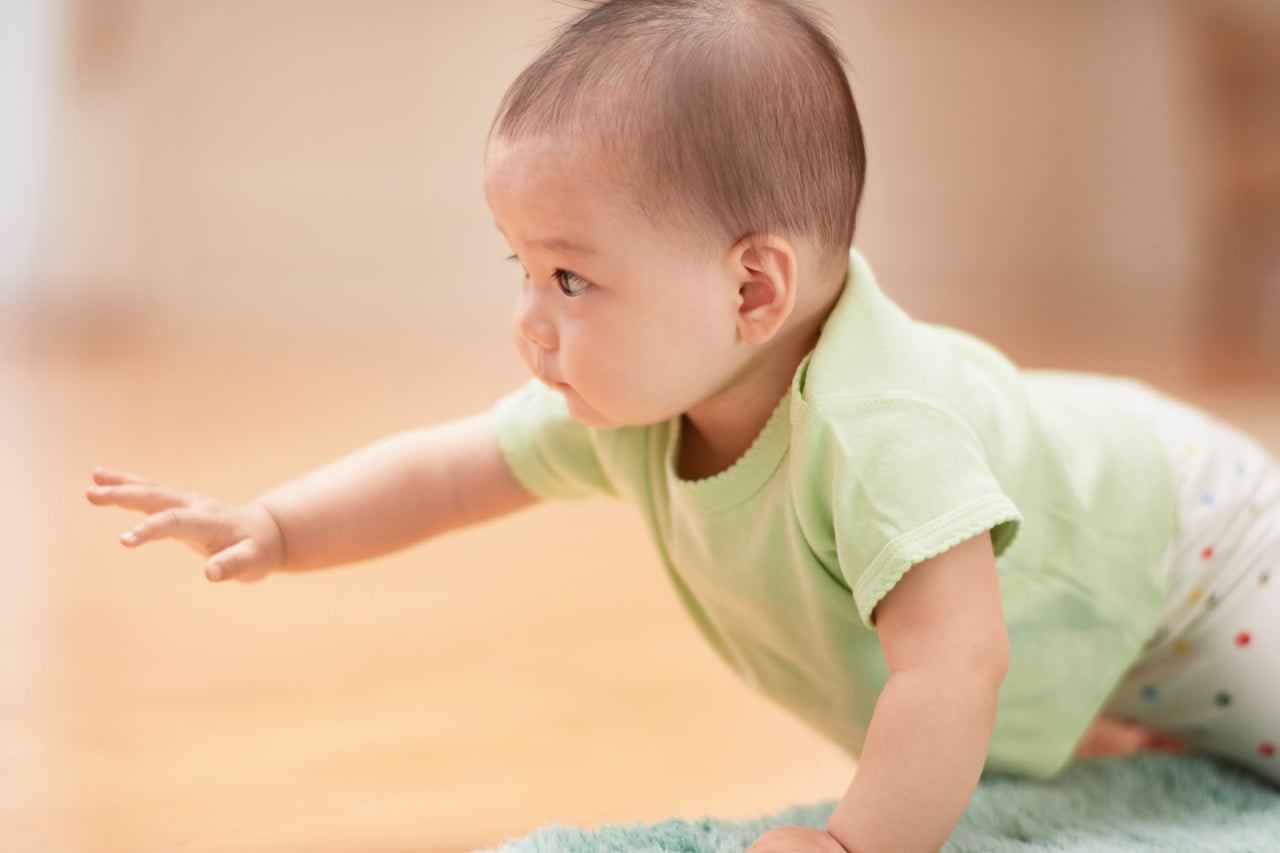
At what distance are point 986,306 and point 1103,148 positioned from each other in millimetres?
711

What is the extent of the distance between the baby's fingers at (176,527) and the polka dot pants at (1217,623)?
670 mm

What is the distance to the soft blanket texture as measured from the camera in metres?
0.75

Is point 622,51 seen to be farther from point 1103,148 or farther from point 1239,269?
point 1103,148

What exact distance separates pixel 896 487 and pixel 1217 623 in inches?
16.3

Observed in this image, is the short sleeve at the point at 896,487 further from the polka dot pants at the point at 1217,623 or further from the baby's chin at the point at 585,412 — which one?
the polka dot pants at the point at 1217,623

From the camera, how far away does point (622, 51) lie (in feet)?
2.27

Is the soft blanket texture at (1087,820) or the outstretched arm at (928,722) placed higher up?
the outstretched arm at (928,722)

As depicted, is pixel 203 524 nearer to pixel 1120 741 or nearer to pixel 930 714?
pixel 930 714

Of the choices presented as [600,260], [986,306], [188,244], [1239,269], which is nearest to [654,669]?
[600,260]

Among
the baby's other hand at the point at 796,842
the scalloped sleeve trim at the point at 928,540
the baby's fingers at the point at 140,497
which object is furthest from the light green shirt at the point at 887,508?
the baby's fingers at the point at 140,497

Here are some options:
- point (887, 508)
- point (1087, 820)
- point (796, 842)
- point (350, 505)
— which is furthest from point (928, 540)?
point (350, 505)

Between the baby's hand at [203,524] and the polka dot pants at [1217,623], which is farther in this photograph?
the polka dot pants at [1217,623]

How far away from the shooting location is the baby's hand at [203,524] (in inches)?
30.2

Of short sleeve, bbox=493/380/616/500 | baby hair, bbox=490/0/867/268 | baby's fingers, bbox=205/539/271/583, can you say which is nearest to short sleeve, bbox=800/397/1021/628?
baby hair, bbox=490/0/867/268
